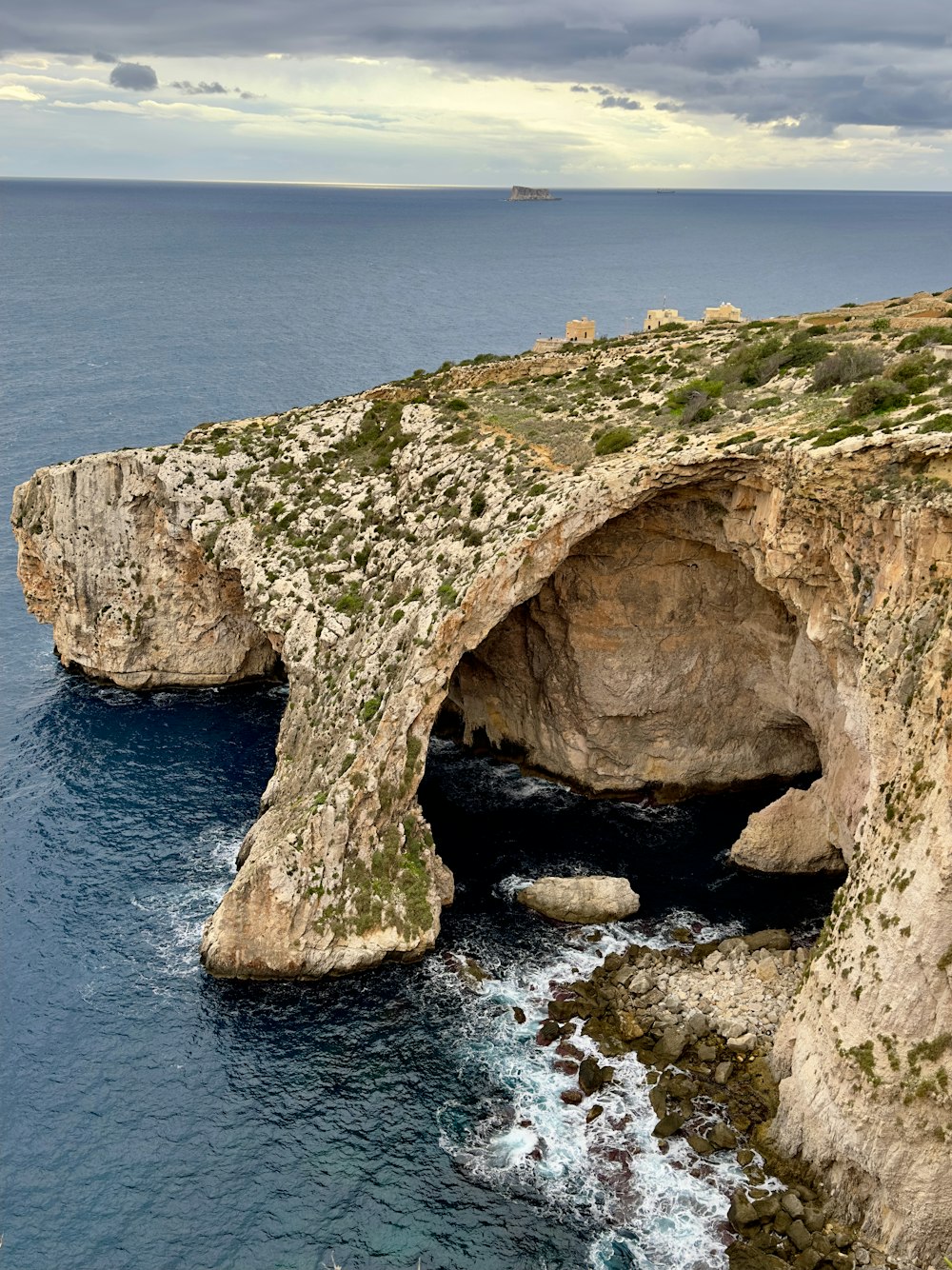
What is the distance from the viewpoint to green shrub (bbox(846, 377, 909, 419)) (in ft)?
134

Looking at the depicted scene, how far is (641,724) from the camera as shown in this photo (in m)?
56.2

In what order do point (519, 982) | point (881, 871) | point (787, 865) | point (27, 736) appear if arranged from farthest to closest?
point (27, 736), point (787, 865), point (519, 982), point (881, 871)

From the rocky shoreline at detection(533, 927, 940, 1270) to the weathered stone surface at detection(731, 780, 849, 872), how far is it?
547 cm

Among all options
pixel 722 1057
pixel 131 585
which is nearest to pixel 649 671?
pixel 722 1057

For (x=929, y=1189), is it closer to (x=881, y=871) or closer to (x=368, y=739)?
(x=881, y=871)

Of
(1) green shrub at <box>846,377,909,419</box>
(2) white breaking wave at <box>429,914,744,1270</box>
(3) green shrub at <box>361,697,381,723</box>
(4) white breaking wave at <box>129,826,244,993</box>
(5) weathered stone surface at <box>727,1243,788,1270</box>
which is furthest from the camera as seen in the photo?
(3) green shrub at <box>361,697,381,723</box>

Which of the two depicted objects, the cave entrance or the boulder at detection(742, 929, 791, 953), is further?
the cave entrance


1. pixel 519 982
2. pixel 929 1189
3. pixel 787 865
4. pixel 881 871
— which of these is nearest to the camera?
pixel 929 1189

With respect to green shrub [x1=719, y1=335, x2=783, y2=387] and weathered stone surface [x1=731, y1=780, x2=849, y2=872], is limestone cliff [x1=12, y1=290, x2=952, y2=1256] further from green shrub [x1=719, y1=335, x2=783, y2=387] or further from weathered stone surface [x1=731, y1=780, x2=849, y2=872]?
weathered stone surface [x1=731, y1=780, x2=849, y2=872]

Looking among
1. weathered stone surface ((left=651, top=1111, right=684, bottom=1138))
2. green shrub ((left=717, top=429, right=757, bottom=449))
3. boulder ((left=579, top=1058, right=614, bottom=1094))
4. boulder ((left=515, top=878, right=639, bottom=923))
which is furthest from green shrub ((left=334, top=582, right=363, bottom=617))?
weathered stone surface ((left=651, top=1111, right=684, bottom=1138))

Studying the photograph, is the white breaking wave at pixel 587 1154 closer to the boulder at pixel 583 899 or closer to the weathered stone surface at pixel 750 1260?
the weathered stone surface at pixel 750 1260

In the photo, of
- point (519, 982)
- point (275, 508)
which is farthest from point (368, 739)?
point (275, 508)

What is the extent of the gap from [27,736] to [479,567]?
101 feet

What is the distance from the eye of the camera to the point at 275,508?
203 feet
